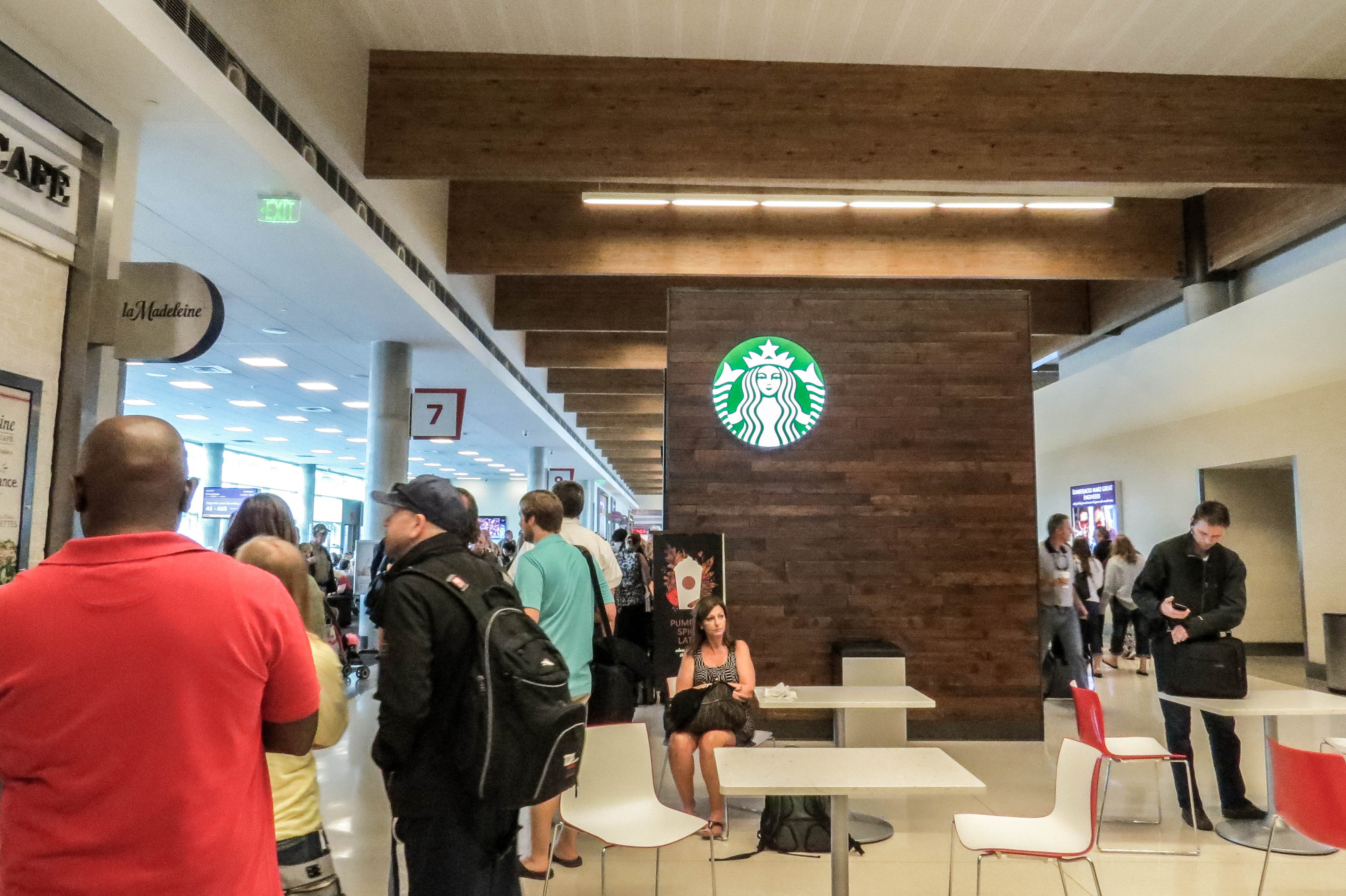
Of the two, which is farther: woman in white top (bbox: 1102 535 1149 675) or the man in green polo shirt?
woman in white top (bbox: 1102 535 1149 675)

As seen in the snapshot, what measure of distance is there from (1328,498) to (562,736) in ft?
30.2

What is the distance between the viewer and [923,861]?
407cm

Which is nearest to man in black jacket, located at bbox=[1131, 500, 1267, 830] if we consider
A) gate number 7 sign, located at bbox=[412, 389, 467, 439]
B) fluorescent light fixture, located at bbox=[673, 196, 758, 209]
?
fluorescent light fixture, located at bbox=[673, 196, 758, 209]

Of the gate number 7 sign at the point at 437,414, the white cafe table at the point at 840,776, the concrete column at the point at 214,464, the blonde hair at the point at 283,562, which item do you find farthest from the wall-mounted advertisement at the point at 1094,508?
the concrete column at the point at 214,464

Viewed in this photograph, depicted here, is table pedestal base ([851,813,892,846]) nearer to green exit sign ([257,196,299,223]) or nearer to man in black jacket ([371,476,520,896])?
man in black jacket ([371,476,520,896])

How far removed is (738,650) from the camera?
4742mm

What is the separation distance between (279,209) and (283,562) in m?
3.62

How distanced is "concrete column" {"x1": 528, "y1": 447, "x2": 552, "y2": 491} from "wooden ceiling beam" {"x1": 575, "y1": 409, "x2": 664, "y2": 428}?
3.17ft

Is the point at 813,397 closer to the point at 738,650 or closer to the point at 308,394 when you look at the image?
the point at 738,650

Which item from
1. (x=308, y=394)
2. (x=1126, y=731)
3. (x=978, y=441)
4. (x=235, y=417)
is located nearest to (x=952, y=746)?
(x=1126, y=731)

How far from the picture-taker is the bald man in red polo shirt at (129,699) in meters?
1.24

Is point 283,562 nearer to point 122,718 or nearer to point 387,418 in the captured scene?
point 122,718

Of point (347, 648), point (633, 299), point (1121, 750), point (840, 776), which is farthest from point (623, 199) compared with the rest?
point (840, 776)

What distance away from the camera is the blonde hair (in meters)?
2.04
